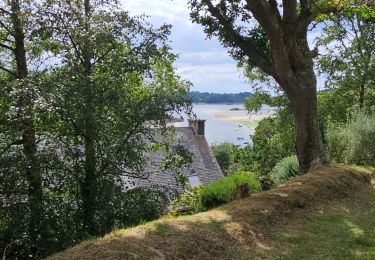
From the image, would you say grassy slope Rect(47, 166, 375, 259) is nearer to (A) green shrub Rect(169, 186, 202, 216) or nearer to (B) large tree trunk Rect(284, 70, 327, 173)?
(B) large tree trunk Rect(284, 70, 327, 173)

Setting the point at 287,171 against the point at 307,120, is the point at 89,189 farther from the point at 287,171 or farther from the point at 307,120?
the point at 287,171

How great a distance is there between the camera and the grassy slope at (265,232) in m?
4.88

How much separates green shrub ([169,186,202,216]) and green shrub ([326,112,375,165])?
440 centimetres

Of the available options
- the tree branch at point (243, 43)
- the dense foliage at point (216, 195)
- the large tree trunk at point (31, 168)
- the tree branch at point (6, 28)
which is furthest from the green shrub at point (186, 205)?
the tree branch at point (6, 28)

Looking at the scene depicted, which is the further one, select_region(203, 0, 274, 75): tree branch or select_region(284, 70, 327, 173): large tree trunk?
select_region(203, 0, 274, 75): tree branch

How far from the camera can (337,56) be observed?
2258 centimetres

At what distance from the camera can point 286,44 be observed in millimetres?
10320

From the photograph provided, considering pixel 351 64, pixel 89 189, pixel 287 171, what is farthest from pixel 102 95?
pixel 351 64

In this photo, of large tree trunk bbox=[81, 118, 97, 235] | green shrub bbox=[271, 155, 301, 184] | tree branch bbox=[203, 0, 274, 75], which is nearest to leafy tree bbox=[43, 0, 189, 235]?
large tree trunk bbox=[81, 118, 97, 235]

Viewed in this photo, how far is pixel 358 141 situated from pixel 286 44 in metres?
4.01

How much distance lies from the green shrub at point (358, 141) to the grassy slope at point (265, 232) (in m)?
4.18

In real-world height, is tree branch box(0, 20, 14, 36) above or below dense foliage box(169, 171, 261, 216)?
above

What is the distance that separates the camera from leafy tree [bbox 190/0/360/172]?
10.0 metres

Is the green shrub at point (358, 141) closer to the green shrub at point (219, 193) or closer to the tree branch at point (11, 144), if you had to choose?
the green shrub at point (219, 193)
